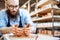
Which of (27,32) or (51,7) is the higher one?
(51,7)

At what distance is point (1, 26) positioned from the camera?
5.93 feet

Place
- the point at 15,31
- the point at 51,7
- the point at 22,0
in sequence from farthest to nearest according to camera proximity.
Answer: the point at 51,7 < the point at 22,0 < the point at 15,31

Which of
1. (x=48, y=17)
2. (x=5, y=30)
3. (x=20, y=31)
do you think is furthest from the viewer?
(x=48, y=17)

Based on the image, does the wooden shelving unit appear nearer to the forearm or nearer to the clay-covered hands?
the forearm

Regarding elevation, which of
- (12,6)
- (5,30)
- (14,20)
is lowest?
(5,30)

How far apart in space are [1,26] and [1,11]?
0.18 meters

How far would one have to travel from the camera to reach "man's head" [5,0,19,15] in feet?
5.87

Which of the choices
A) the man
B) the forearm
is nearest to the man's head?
the man

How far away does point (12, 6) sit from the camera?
180 centimetres

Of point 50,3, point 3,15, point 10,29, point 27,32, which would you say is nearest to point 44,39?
point 27,32

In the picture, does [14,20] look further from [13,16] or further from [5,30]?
[5,30]

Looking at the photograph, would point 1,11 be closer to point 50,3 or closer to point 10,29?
point 10,29

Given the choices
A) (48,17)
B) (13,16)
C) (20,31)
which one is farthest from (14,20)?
(48,17)

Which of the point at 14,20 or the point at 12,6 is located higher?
the point at 12,6
